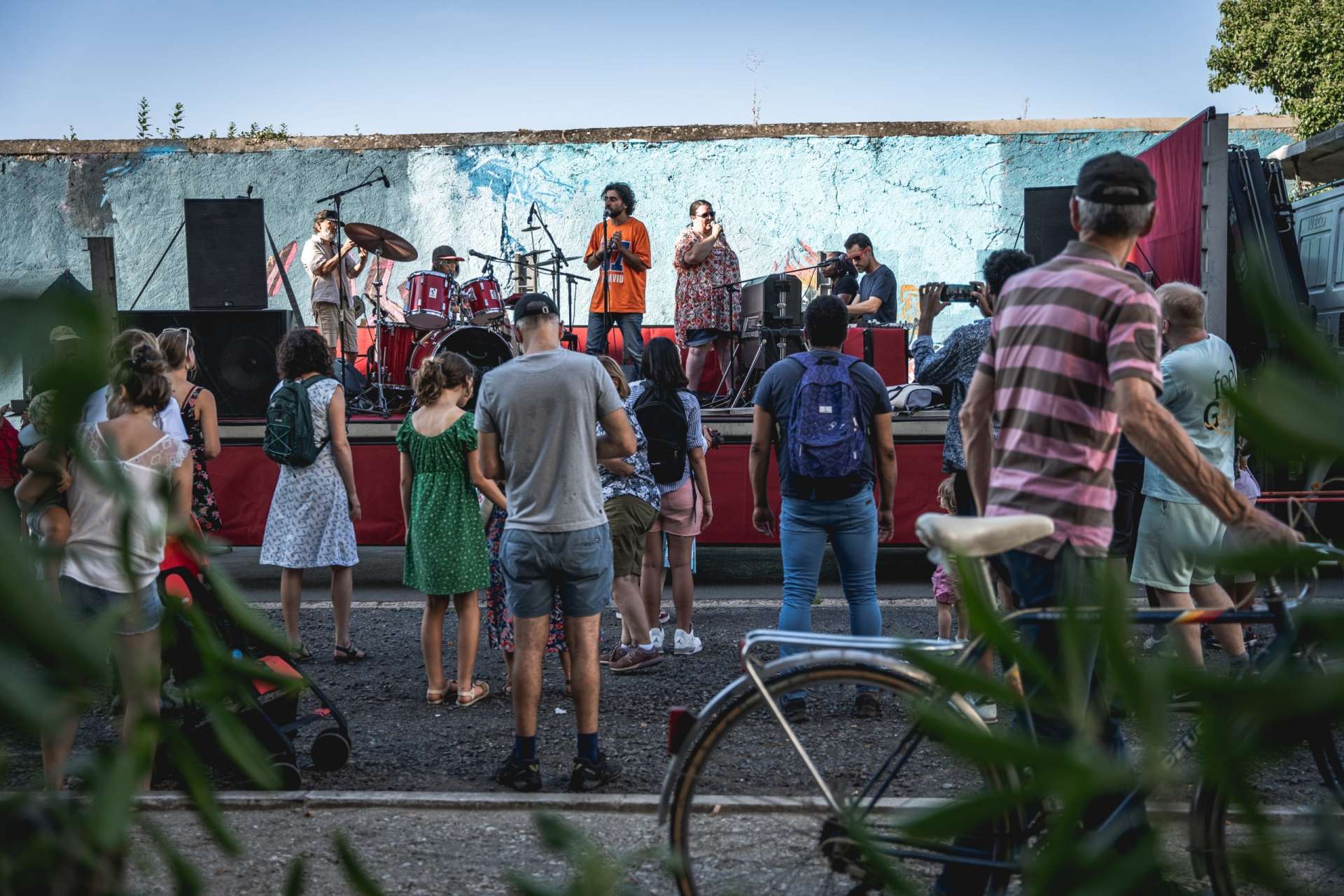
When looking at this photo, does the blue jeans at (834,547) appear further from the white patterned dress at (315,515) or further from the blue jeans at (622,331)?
the blue jeans at (622,331)

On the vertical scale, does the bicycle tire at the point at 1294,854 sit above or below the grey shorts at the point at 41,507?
below

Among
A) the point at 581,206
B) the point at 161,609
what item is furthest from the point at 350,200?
the point at 161,609

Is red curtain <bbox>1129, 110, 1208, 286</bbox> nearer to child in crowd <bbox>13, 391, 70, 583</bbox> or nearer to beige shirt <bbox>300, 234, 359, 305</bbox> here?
beige shirt <bbox>300, 234, 359, 305</bbox>

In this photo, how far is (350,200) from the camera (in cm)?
1590

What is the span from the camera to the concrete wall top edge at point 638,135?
1522 cm

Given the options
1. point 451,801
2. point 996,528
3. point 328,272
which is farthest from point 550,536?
point 328,272

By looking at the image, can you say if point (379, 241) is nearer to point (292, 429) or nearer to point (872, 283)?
point (872, 283)

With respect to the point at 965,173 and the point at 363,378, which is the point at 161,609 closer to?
the point at 363,378

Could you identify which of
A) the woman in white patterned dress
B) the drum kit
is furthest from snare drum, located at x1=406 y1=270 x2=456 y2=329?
the woman in white patterned dress

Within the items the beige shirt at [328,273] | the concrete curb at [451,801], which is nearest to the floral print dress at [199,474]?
the concrete curb at [451,801]

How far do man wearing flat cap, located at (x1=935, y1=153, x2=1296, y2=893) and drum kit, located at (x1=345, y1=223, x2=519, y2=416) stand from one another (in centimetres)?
749

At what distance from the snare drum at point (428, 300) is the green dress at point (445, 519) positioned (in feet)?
18.2

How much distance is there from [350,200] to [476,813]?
13196 mm

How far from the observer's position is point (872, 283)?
34.3 feet
